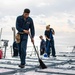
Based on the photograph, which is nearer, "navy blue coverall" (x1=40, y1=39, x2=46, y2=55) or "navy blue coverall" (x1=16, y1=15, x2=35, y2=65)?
"navy blue coverall" (x1=16, y1=15, x2=35, y2=65)

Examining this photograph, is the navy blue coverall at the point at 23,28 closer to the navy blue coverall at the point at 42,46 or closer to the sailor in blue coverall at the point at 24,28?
the sailor in blue coverall at the point at 24,28

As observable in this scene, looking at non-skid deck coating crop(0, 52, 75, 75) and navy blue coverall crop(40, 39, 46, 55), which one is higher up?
navy blue coverall crop(40, 39, 46, 55)


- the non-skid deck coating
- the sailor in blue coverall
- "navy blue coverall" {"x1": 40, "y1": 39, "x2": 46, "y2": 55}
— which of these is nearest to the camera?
the non-skid deck coating

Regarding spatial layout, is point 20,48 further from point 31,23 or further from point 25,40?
point 31,23

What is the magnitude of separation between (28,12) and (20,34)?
700mm

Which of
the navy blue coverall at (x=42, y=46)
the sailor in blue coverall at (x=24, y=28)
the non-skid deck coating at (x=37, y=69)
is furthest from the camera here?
the navy blue coverall at (x=42, y=46)

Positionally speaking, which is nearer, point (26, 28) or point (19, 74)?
point (19, 74)

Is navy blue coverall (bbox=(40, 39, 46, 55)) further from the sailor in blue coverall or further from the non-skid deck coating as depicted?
the sailor in blue coverall

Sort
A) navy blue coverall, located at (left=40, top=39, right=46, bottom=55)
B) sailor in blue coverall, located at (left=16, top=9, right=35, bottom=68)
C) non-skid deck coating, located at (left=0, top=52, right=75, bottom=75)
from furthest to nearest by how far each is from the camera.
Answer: navy blue coverall, located at (left=40, top=39, right=46, bottom=55) → sailor in blue coverall, located at (left=16, top=9, right=35, bottom=68) → non-skid deck coating, located at (left=0, top=52, right=75, bottom=75)

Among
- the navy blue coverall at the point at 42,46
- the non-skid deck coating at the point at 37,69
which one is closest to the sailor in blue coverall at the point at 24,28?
the non-skid deck coating at the point at 37,69

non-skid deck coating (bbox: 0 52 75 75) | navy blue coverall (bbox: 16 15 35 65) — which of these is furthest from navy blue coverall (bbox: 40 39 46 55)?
navy blue coverall (bbox: 16 15 35 65)

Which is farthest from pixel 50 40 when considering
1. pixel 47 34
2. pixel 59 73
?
pixel 59 73

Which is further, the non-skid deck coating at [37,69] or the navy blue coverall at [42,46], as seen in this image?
the navy blue coverall at [42,46]

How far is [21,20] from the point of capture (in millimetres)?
7754
